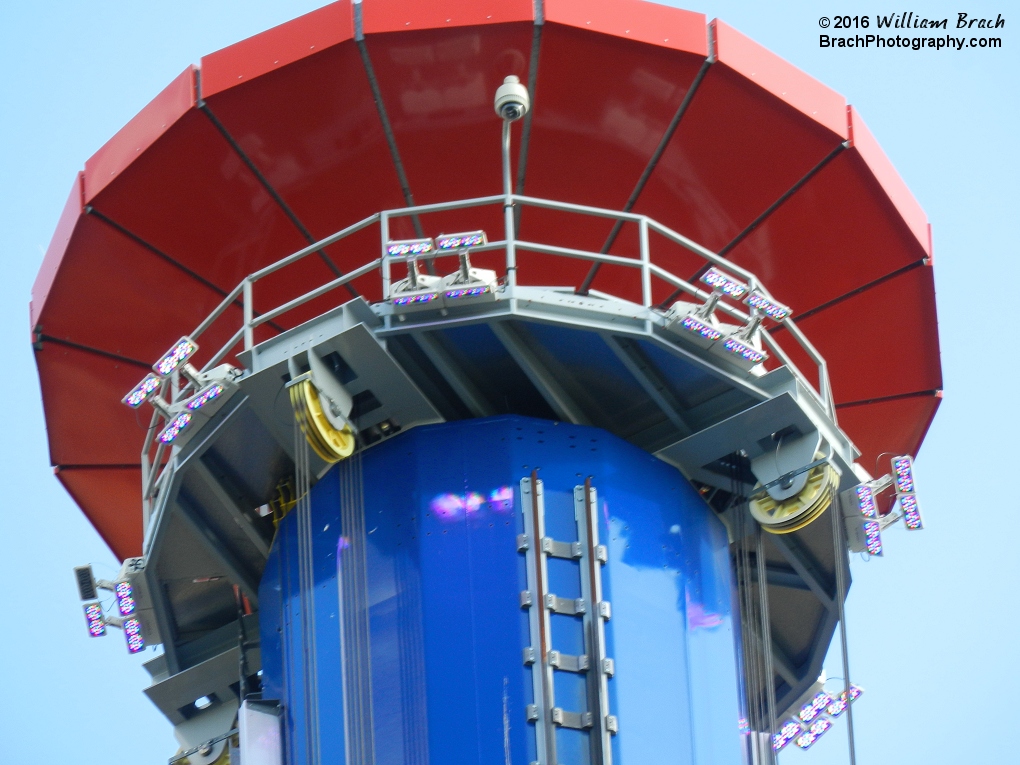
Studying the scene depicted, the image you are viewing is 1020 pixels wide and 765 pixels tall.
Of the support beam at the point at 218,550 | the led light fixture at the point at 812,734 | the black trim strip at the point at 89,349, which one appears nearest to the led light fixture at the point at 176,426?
the support beam at the point at 218,550

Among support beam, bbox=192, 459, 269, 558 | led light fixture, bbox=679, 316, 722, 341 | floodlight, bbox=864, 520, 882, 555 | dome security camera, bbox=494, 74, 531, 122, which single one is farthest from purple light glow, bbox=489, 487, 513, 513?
floodlight, bbox=864, 520, 882, 555

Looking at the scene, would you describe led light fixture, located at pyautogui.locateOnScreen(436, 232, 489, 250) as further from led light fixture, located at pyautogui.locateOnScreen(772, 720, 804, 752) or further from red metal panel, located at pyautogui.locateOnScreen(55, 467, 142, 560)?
red metal panel, located at pyautogui.locateOnScreen(55, 467, 142, 560)

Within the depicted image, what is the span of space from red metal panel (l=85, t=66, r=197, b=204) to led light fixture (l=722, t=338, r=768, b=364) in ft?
20.4

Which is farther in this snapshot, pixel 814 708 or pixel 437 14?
pixel 814 708

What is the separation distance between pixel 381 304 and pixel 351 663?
3.60 metres

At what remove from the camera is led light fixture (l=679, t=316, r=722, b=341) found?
17.2m

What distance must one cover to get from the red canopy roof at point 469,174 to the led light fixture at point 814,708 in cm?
368

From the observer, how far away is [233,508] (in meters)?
19.2

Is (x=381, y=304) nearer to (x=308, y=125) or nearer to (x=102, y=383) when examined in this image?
(x=308, y=125)

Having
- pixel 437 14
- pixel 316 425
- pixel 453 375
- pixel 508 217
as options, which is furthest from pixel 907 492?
pixel 437 14

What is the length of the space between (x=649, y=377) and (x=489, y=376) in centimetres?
164

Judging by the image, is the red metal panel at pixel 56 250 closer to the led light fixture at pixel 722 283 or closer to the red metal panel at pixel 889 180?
the led light fixture at pixel 722 283

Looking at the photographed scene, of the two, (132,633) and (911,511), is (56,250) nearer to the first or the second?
(132,633)

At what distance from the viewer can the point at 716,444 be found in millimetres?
18578
